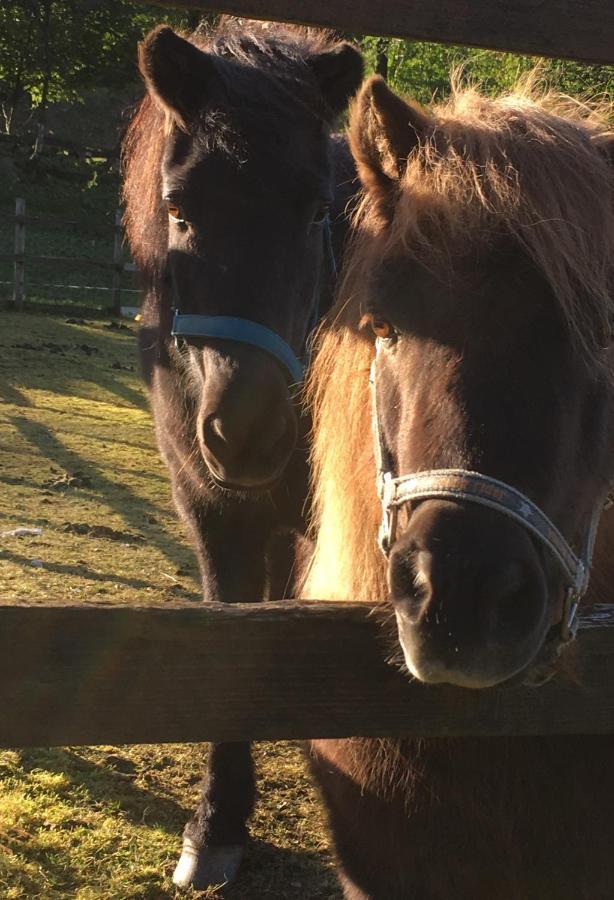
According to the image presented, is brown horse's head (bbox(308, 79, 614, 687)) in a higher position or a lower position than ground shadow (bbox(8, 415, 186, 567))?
higher

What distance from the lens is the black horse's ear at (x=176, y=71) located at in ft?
10.7

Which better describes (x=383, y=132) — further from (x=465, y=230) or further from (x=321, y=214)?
(x=321, y=214)

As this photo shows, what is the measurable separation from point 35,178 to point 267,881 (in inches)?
1061

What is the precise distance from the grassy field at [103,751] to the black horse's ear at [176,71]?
1.84 m

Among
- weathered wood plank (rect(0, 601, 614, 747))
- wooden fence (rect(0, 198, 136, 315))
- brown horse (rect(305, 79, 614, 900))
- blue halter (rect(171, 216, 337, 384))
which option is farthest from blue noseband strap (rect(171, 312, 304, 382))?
wooden fence (rect(0, 198, 136, 315))

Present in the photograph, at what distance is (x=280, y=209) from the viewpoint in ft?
10.3

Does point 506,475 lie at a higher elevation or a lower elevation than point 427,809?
higher

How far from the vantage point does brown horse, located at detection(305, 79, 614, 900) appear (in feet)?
5.28

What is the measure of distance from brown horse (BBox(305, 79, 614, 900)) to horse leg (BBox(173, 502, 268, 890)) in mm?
1196

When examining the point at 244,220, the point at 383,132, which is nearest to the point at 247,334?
the point at 244,220

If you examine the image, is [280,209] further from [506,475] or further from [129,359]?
[129,359]

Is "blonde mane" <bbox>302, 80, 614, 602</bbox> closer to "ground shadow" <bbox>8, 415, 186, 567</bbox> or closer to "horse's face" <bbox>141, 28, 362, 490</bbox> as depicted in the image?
"horse's face" <bbox>141, 28, 362, 490</bbox>

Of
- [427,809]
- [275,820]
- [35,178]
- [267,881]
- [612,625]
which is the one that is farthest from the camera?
[35,178]

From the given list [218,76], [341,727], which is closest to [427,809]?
[341,727]
